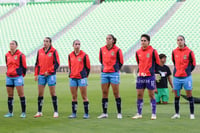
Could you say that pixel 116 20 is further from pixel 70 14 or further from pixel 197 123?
pixel 197 123

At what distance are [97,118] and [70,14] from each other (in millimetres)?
38091


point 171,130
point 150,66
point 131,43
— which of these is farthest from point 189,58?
point 131,43

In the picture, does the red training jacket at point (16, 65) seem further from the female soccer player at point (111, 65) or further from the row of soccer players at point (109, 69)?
the female soccer player at point (111, 65)

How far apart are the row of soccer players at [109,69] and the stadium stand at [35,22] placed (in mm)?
32051

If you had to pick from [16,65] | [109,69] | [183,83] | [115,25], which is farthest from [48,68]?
[115,25]

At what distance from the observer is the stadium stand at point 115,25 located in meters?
43.5

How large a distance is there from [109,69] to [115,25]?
111 feet

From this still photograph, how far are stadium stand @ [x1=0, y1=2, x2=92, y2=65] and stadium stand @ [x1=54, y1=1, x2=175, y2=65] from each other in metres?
2.04

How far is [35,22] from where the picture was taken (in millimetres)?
48969

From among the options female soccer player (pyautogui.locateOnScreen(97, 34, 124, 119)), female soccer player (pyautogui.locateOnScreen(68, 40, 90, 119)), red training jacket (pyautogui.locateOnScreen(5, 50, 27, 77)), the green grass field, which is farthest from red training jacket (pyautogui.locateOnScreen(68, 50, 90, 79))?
red training jacket (pyautogui.locateOnScreen(5, 50, 27, 77))

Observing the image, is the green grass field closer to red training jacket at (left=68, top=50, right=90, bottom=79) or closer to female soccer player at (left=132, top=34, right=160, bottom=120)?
female soccer player at (left=132, top=34, right=160, bottom=120)

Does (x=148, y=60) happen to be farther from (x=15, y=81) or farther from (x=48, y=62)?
(x=15, y=81)

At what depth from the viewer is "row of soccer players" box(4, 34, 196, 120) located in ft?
39.6

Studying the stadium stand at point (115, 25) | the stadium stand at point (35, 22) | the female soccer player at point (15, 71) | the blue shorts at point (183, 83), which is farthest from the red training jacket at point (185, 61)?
the stadium stand at point (35, 22)
